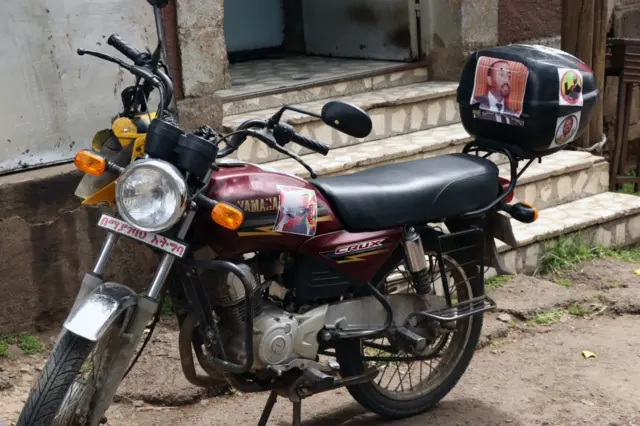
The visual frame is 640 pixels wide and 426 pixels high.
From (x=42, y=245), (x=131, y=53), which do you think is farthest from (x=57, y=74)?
(x=131, y=53)

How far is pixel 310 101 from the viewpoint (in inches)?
252

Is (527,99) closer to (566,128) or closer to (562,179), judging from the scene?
(566,128)

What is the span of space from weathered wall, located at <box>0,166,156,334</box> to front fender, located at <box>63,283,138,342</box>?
1.67 metres

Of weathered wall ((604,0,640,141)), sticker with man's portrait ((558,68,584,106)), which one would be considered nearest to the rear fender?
sticker with man's portrait ((558,68,584,106))

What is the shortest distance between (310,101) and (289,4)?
1905mm

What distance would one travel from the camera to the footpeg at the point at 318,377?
348 cm

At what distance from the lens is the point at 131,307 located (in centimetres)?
311

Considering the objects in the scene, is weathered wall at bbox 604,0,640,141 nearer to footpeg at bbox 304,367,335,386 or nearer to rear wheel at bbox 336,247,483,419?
rear wheel at bbox 336,247,483,419

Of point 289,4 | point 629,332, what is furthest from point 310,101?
point 629,332

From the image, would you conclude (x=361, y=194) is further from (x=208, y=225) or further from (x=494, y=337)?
(x=494, y=337)

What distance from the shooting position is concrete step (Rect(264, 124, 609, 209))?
5.57 metres

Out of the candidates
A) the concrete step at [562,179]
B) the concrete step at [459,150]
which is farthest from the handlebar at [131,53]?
the concrete step at [562,179]

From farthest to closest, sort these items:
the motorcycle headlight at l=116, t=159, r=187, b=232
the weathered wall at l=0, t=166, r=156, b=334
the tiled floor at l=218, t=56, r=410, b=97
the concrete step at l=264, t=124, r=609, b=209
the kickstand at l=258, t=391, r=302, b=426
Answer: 1. the tiled floor at l=218, t=56, r=410, b=97
2. the concrete step at l=264, t=124, r=609, b=209
3. the weathered wall at l=0, t=166, r=156, b=334
4. the kickstand at l=258, t=391, r=302, b=426
5. the motorcycle headlight at l=116, t=159, r=187, b=232

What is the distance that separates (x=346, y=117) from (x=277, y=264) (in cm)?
63
